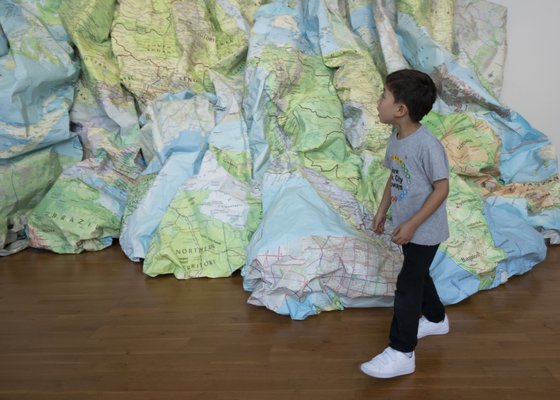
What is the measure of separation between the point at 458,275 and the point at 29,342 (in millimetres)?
1413

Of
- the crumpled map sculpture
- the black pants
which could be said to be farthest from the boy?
the crumpled map sculpture

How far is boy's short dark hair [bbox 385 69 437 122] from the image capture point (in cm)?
128

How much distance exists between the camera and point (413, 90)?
1283 mm

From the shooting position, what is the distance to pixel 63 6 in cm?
257

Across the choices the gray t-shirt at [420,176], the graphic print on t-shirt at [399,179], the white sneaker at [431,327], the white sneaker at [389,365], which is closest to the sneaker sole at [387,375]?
the white sneaker at [389,365]

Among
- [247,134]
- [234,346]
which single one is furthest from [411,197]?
[247,134]

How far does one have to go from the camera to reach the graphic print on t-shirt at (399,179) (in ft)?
4.35

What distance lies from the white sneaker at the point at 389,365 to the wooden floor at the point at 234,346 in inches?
0.8

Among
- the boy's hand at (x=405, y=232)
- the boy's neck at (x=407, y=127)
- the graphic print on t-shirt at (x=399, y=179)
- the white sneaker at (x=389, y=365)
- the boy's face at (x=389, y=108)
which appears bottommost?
the white sneaker at (x=389, y=365)

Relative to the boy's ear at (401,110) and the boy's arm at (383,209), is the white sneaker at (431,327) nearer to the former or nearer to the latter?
the boy's arm at (383,209)

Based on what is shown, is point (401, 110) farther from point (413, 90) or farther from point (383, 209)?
point (383, 209)

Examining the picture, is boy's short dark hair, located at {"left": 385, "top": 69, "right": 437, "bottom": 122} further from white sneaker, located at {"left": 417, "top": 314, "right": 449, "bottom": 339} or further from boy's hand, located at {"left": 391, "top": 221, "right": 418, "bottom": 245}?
white sneaker, located at {"left": 417, "top": 314, "right": 449, "bottom": 339}

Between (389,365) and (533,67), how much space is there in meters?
2.02

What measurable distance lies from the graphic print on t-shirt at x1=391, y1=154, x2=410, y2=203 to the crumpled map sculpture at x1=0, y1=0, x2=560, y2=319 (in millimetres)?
451
